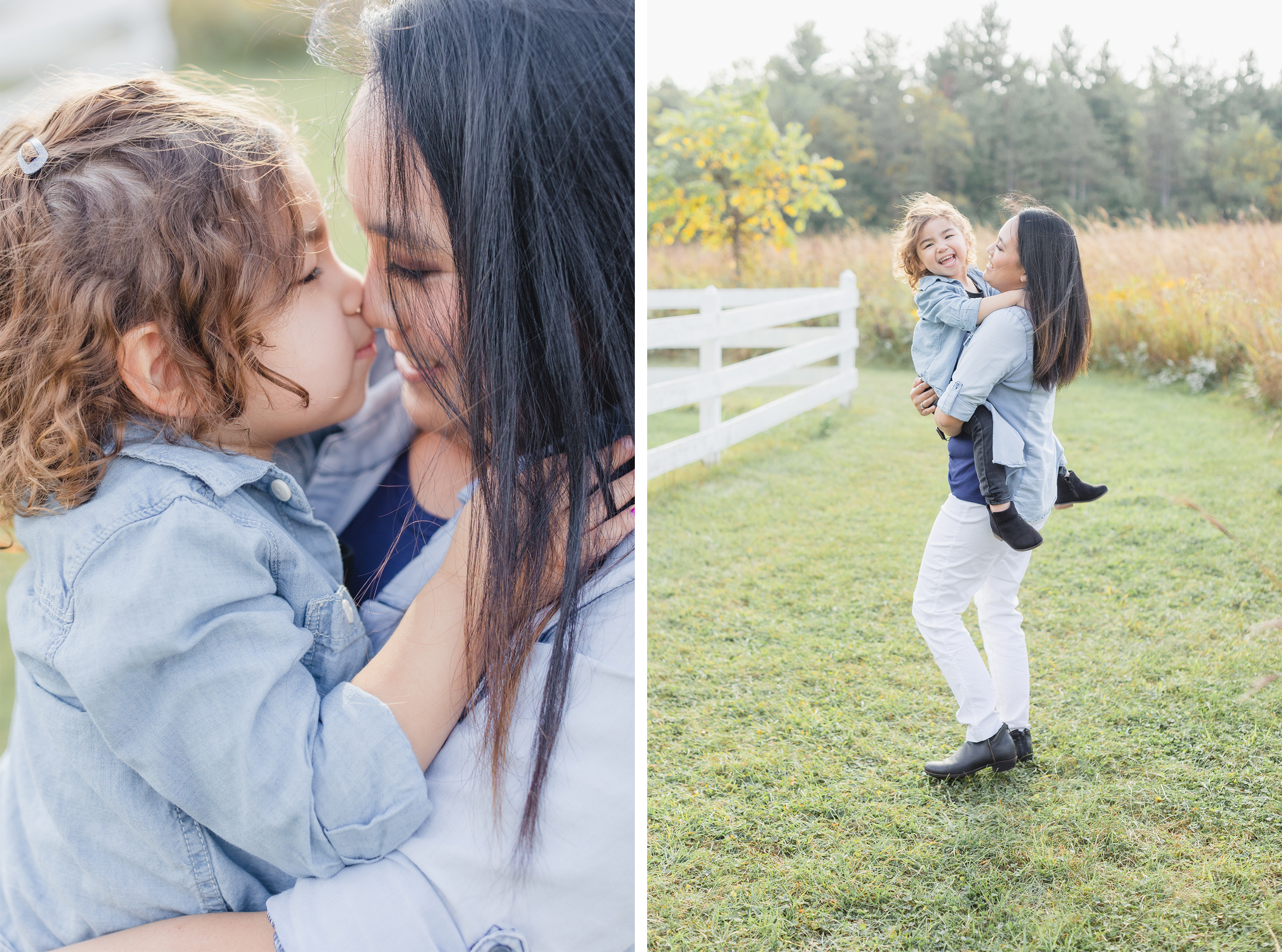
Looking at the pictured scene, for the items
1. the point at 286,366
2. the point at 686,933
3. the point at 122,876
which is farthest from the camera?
the point at 686,933

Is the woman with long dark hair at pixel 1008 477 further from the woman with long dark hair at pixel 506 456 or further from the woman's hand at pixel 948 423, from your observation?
the woman with long dark hair at pixel 506 456

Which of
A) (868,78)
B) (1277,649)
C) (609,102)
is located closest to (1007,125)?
(868,78)

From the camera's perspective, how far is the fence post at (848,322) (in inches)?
73.5

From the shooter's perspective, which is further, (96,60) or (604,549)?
(96,60)

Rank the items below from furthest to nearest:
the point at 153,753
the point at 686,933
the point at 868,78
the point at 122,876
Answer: the point at 868,78, the point at 686,933, the point at 122,876, the point at 153,753

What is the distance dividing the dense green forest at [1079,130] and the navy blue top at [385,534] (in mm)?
1031

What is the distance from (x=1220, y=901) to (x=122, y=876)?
154cm

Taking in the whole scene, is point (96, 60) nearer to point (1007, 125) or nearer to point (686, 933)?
point (1007, 125)

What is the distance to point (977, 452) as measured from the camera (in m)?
1.30

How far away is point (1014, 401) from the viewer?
1280 mm

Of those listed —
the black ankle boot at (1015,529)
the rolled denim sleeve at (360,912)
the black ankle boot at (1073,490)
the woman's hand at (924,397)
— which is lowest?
the rolled denim sleeve at (360,912)

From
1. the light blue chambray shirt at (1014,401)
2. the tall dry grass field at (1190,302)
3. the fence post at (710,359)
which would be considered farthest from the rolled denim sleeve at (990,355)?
the fence post at (710,359)

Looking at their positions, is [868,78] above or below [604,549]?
above

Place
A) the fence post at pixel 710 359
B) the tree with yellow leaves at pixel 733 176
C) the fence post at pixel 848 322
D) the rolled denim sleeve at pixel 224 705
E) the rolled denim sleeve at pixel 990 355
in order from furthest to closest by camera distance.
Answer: the fence post at pixel 710 359, the tree with yellow leaves at pixel 733 176, the fence post at pixel 848 322, the rolled denim sleeve at pixel 990 355, the rolled denim sleeve at pixel 224 705
